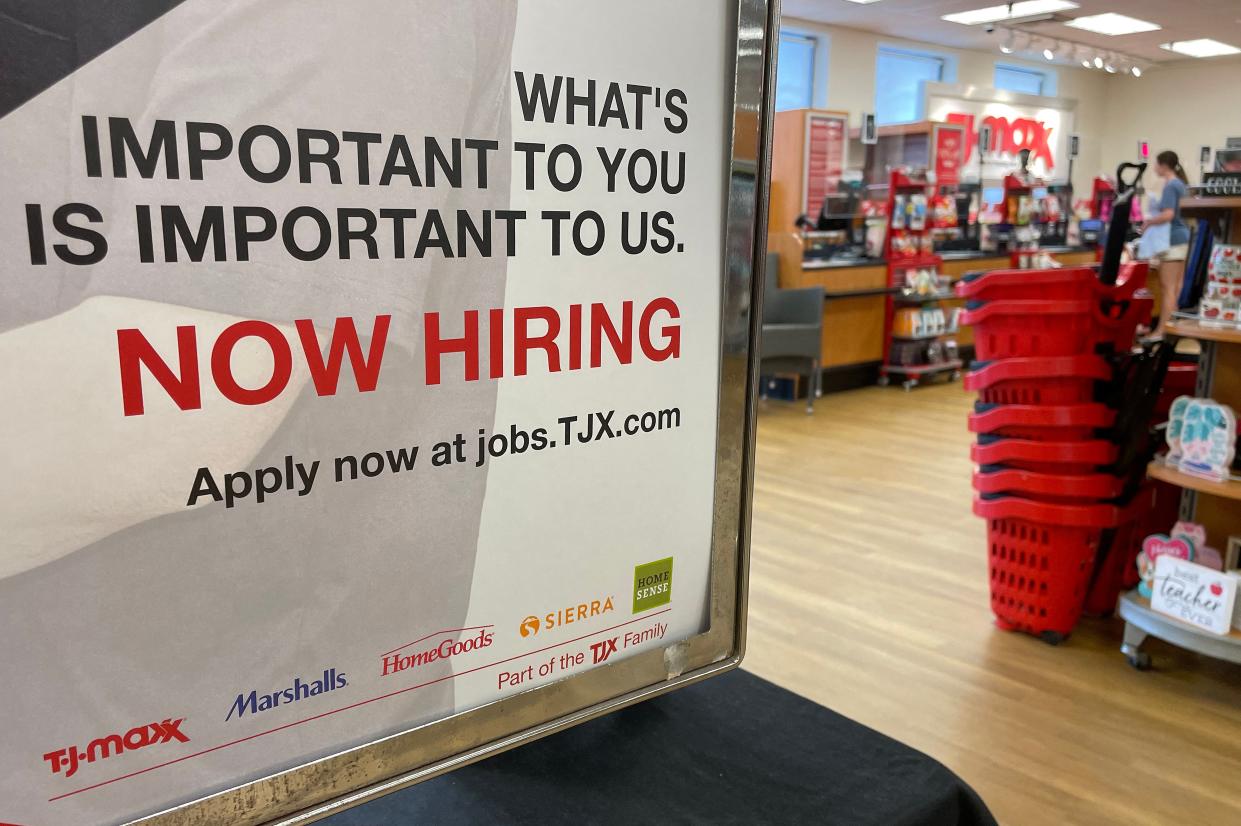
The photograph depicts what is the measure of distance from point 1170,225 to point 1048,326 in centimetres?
653

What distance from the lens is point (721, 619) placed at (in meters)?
0.82

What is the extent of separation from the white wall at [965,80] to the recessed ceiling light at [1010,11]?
3.44 feet

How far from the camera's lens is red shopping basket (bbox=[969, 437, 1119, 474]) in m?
2.91

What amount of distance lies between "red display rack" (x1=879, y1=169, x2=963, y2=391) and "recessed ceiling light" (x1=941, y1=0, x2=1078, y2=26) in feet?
9.06

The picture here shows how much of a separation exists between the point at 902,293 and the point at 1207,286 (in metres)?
4.43

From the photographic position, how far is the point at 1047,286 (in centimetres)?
289

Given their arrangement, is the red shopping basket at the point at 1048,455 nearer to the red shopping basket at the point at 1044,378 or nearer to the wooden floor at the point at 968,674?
the red shopping basket at the point at 1044,378

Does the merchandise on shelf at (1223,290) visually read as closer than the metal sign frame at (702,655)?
No

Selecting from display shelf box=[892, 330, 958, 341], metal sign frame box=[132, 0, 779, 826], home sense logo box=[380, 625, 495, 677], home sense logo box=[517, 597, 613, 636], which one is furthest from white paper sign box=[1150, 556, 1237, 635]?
display shelf box=[892, 330, 958, 341]

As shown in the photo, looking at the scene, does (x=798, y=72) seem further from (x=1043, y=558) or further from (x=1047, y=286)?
(x=1043, y=558)

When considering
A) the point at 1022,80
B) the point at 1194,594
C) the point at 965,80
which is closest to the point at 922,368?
the point at 1194,594

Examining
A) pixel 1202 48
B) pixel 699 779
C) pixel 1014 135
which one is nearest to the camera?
pixel 699 779

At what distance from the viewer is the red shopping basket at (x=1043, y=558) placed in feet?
9.71

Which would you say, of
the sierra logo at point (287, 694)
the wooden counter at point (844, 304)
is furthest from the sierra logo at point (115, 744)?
the wooden counter at point (844, 304)
